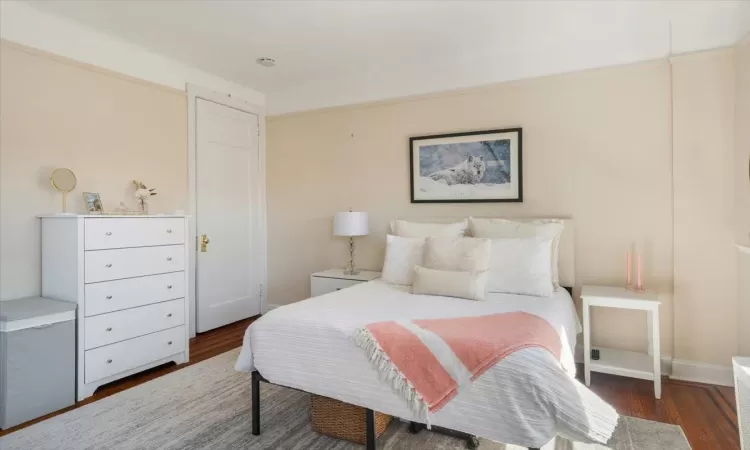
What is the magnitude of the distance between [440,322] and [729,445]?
62.2 inches

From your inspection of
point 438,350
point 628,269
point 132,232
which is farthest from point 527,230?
point 132,232

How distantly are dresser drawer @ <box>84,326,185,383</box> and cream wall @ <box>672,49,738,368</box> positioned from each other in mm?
3820

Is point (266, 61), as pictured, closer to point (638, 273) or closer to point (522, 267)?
point (522, 267)

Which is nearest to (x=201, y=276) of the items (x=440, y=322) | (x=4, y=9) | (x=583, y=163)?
(x=4, y=9)

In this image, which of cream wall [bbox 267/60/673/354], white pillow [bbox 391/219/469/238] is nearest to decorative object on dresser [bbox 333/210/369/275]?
cream wall [bbox 267/60/673/354]

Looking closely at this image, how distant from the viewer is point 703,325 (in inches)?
111

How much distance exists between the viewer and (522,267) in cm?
273

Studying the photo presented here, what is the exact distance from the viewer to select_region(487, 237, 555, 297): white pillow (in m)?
2.69

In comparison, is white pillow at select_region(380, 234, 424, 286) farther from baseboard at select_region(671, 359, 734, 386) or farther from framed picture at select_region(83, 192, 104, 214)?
framed picture at select_region(83, 192, 104, 214)

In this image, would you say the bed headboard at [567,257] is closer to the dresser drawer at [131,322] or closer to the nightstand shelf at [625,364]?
the nightstand shelf at [625,364]

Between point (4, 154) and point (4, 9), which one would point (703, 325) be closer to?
point (4, 154)

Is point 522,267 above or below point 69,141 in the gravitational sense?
below

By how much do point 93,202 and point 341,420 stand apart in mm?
2477

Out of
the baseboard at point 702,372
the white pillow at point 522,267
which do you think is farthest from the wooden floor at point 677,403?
the white pillow at point 522,267
